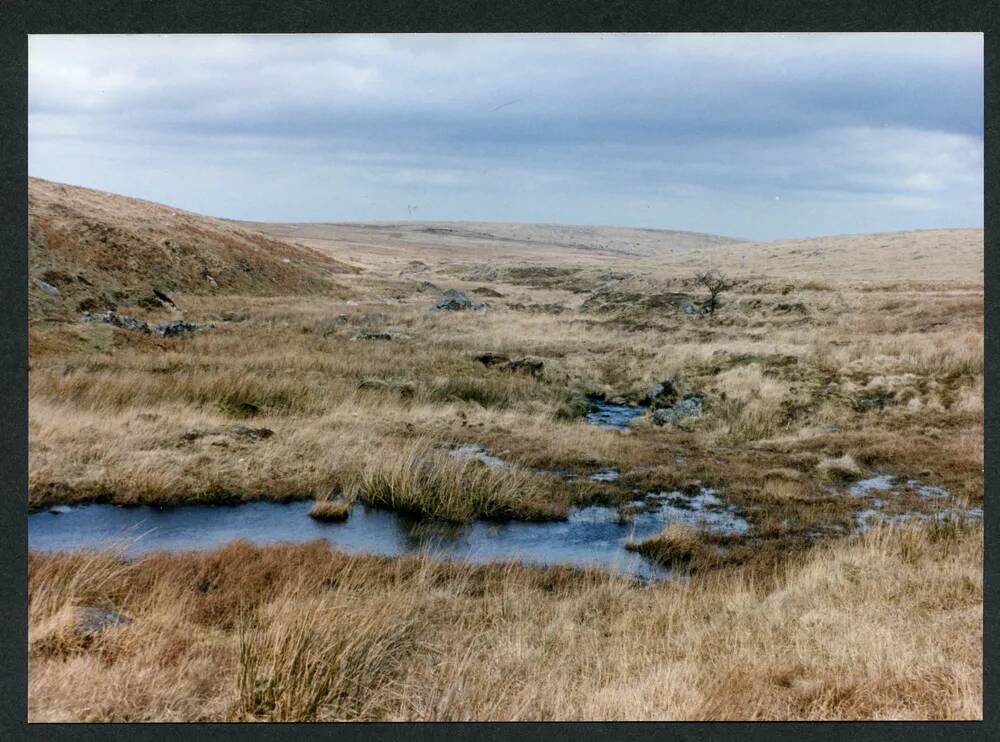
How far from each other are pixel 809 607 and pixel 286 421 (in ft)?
29.1

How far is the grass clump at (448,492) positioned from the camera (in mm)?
9766

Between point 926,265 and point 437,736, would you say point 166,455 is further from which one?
point 926,265

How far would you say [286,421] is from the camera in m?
12.4

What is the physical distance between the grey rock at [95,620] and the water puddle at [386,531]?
191 cm

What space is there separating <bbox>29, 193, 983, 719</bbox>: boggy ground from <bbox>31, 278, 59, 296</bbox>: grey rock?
174 cm

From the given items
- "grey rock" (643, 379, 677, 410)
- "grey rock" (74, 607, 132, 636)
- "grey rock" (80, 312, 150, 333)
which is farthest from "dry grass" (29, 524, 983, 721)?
"grey rock" (80, 312, 150, 333)

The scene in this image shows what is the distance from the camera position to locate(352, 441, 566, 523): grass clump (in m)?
9.77

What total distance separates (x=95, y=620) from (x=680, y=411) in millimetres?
12166

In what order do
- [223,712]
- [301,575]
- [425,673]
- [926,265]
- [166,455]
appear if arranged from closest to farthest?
[223,712] < [425,673] < [301,575] < [166,455] < [926,265]

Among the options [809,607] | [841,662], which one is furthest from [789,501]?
[841,662]

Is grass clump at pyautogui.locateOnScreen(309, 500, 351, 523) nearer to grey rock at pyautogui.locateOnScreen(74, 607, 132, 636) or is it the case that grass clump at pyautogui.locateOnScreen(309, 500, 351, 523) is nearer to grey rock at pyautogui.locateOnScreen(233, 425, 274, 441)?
grey rock at pyautogui.locateOnScreen(233, 425, 274, 441)

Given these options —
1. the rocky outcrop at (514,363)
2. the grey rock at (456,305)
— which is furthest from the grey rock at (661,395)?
the grey rock at (456,305)

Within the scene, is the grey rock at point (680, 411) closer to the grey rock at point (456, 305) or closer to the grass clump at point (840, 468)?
the grass clump at point (840, 468)
